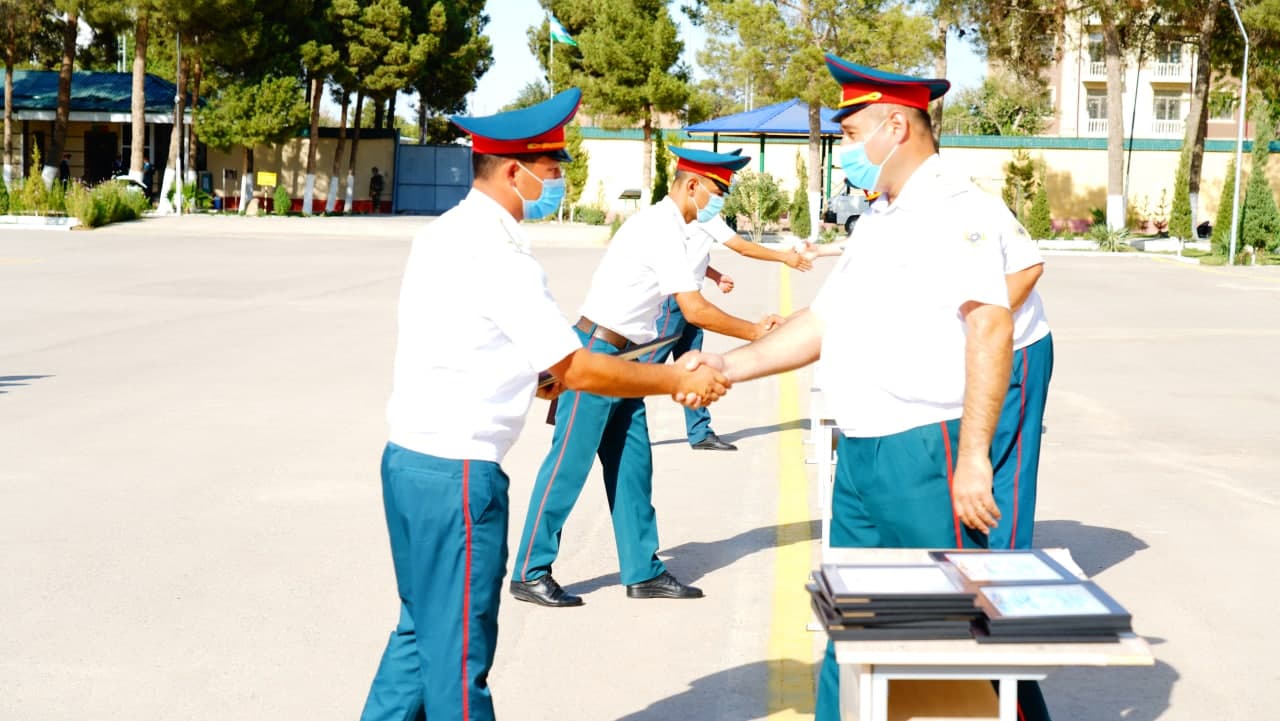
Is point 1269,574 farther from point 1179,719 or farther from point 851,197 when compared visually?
point 851,197

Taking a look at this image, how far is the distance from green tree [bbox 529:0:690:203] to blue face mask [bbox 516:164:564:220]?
1646 inches

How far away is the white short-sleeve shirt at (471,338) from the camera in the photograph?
11.6ft

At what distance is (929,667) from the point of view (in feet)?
9.87

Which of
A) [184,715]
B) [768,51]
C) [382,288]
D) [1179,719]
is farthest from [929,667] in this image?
[768,51]

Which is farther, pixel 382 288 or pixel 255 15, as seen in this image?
pixel 255 15

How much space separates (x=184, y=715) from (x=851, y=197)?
141 feet

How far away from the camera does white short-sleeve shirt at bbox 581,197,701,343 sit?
20.2 ft

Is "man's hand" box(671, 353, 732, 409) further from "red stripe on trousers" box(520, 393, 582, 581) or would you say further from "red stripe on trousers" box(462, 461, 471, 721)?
"red stripe on trousers" box(520, 393, 582, 581)

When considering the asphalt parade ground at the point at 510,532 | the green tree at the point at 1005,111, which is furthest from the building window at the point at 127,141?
the asphalt parade ground at the point at 510,532

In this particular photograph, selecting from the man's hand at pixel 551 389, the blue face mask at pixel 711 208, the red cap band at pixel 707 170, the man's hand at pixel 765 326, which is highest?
the red cap band at pixel 707 170

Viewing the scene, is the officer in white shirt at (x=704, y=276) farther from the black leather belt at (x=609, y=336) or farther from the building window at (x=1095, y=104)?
the building window at (x=1095, y=104)

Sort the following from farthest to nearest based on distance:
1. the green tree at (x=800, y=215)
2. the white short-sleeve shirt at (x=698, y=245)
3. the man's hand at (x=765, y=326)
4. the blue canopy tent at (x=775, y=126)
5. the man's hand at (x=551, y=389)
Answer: the blue canopy tent at (x=775, y=126) < the green tree at (x=800, y=215) < the white short-sleeve shirt at (x=698, y=245) < the man's hand at (x=765, y=326) < the man's hand at (x=551, y=389)

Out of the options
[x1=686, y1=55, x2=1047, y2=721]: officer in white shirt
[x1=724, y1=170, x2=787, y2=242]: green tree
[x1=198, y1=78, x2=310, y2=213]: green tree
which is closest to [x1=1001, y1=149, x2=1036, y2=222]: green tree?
[x1=724, y1=170, x2=787, y2=242]: green tree

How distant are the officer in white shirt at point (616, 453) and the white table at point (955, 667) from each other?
2894 millimetres
